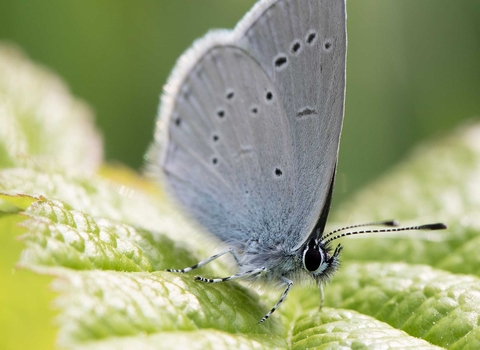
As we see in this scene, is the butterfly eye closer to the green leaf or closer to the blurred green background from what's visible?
the green leaf

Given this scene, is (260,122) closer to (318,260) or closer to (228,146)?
(228,146)

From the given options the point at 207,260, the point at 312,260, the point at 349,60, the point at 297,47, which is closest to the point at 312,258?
the point at 312,260

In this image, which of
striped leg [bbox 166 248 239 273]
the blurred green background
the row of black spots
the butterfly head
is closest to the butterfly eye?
the butterfly head

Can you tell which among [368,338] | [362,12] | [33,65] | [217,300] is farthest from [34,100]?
[362,12]

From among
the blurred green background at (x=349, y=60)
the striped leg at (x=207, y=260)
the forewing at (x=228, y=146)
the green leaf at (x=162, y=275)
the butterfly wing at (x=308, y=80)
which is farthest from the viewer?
the blurred green background at (x=349, y=60)

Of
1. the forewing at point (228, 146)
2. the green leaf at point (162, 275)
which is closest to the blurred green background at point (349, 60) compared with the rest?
the green leaf at point (162, 275)

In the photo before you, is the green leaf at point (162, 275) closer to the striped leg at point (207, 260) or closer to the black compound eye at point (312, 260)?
the striped leg at point (207, 260)
